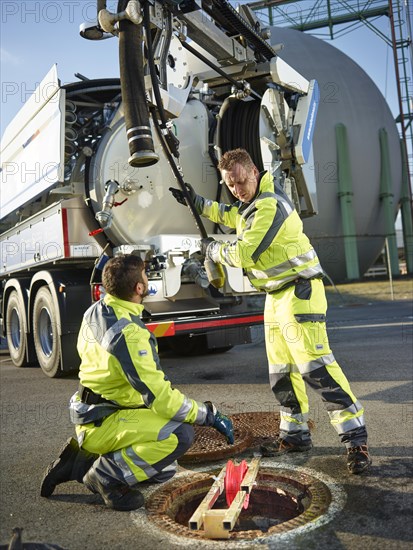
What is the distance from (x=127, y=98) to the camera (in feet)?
13.1

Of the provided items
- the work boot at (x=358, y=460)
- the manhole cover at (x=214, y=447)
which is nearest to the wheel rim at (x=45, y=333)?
the manhole cover at (x=214, y=447)

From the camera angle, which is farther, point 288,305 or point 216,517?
point 288,305

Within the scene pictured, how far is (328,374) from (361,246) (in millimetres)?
16733

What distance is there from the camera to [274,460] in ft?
10.6

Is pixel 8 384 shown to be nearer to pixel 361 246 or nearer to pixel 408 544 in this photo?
pixel 408 544

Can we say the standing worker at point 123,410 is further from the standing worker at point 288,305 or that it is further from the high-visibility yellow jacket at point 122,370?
the standing worker at point 288,305

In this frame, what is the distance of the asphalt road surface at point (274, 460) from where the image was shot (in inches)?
90.9

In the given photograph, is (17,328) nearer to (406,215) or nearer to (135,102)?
(135,102)

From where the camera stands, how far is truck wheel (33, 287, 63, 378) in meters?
6.38

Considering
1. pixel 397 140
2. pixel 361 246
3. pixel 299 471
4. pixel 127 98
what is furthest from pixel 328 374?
pixel 397 140

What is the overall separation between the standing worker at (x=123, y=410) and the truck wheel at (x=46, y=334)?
143 inches

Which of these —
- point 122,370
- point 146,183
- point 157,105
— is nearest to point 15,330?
point 146,183

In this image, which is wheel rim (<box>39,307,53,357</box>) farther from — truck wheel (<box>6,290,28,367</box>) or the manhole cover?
the manhole cover

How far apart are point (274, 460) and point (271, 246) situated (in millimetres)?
1233
